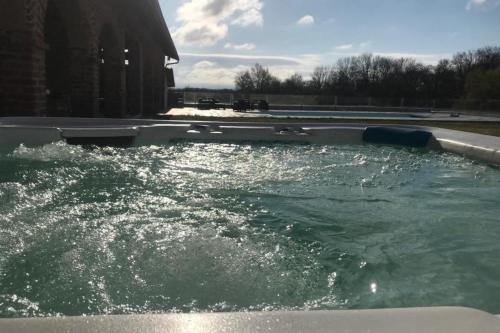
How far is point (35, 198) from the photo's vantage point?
8.39 feet

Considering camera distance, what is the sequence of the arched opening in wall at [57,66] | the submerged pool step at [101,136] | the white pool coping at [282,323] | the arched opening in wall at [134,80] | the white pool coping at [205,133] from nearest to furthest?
the white pool coping at [282,323] → the white pool coping at [205,133] → the submerged pool step at [101,136] → the arched opening in wall at [57,66] → the arched opening in wall at [134,80]

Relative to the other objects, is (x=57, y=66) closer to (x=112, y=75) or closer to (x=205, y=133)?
(x=112, y=75)

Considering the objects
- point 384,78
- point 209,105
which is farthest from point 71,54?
point 384,78

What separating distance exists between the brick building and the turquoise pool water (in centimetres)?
135

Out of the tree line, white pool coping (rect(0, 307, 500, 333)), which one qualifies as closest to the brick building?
white pool coping (rect(0, 307, 500, 333))

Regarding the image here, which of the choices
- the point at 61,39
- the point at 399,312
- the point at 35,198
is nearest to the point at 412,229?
the point at 399,312

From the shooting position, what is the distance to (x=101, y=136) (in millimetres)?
4504

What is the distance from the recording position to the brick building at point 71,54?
4.60 metres

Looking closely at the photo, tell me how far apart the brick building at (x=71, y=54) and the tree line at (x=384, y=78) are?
85.2 ft

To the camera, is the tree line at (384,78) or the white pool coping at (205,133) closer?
the white pool coping at (205,133)

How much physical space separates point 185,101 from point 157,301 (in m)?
28.1

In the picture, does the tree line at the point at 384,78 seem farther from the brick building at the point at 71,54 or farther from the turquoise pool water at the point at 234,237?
the turquoise pool water at the point at 234,237


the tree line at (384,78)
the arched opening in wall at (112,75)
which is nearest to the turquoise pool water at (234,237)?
the arched opening in wall at (112,75)

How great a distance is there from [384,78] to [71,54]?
127 feet
